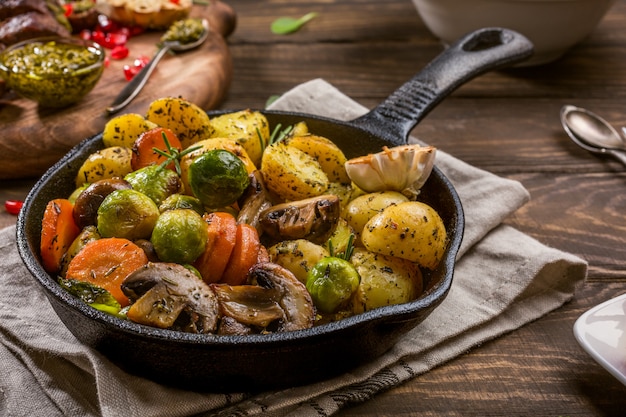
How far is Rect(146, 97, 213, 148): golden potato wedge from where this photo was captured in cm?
243

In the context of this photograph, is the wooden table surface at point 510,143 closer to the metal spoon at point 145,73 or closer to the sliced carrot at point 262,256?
the metal spoon at point 145,73

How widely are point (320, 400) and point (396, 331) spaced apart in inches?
10.9

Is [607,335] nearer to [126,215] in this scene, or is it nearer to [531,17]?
[126,215]

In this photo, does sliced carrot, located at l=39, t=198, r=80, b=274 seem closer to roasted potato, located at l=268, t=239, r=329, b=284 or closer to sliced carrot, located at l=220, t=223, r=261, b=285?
sliced carrot, located at l=220, t=223, r=261, b=285

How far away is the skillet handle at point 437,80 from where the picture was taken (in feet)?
8.75

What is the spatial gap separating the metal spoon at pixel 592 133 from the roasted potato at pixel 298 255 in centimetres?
171

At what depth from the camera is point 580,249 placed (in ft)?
8.84

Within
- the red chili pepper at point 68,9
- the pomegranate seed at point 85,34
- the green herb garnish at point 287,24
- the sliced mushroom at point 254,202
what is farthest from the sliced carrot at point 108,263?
the green herb garnish at point 287,24

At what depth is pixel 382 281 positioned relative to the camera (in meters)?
2.00

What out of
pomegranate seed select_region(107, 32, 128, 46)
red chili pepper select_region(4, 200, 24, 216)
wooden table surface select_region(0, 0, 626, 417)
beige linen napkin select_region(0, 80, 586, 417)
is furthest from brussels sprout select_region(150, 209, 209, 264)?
pomegranate seed select_region(107, 32, 128, 46)

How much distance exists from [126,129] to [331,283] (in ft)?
3.08

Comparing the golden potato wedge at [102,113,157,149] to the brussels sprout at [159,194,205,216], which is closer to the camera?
the brussels sprout at [159,194,205,216]

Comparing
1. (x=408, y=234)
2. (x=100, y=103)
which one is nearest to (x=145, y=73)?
(x=100, y=103)

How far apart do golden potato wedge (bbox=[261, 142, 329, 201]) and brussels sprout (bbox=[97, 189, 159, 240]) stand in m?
0.39
